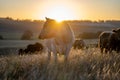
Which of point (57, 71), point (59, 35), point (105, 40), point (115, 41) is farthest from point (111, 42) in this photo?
point (57, 71)

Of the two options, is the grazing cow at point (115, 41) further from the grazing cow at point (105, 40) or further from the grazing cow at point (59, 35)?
the grazing cow at point (59, 35)

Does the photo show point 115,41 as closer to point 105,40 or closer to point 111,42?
point 111,42

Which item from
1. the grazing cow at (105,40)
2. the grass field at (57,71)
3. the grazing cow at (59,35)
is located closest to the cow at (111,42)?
the grazing cow at (105,40)

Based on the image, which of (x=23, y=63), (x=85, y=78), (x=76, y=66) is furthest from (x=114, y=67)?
(x=23, y=63)

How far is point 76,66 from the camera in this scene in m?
8.12

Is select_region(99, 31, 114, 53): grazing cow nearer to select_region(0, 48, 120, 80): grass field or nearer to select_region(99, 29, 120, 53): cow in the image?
select_region(99, 29, 120, 53): cow

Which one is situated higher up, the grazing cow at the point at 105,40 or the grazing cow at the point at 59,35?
the grazing cow at the point at 59,35

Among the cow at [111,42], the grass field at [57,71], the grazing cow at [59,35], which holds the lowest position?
the cow at [111,42]

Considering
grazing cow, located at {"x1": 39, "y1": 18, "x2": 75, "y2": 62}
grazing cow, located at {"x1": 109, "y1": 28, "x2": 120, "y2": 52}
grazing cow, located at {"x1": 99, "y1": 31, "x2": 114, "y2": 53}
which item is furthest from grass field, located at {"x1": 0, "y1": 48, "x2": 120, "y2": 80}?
grazing cow, located at {"x1": 99, "y1": 31, "x2": 114, "y2": 53}

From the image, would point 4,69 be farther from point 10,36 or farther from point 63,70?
point 10,36

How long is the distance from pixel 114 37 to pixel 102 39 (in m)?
0.81

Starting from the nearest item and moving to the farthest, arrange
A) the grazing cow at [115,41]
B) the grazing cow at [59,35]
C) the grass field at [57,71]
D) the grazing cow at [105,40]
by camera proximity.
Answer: the grass field at [57,71] → the grazing cow at [59,35] → the grazing cow at [115,41] → the grazing cow at [105,40]

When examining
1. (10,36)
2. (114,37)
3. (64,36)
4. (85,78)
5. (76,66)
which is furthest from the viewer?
(10,36)

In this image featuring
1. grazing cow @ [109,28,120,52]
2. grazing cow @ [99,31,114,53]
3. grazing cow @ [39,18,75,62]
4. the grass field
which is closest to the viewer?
the grass field
